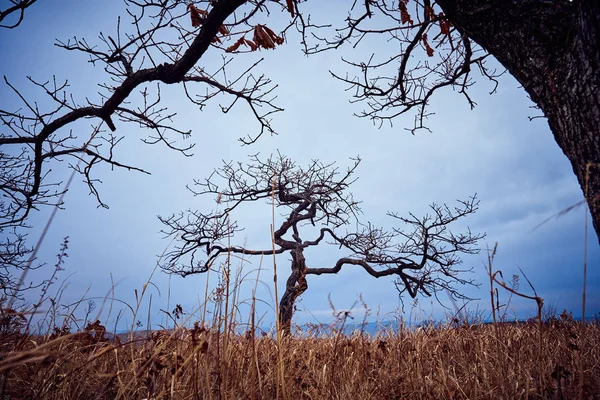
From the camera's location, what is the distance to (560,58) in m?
1.82

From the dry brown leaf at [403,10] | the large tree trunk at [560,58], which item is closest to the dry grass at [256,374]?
the large tree trunk at [560,58]

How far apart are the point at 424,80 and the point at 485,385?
3752 mm

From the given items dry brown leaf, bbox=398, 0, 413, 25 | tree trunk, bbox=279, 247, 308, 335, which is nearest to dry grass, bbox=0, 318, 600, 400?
dry brown leaf, bbox=398, 0, 413, 25

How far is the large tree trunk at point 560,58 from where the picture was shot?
165 cm

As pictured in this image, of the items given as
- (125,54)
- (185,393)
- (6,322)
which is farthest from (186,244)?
(185,393)

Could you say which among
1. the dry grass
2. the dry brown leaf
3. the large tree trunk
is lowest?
the dry grass

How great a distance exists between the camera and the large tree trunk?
5.42 feet

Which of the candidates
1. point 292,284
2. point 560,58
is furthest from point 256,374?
point 292,284

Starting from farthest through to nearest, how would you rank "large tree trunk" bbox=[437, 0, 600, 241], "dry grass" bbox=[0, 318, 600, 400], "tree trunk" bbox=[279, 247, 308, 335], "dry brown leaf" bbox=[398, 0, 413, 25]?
"tree trunk" bbox=[279, 247, 308, 335], "dry brown leaf" bbox=[398, 0, 413, 25], "dry grass" bbox=[0, 318, 600, 400], "large tree trunk" bbox=[437, 0, 600, 241]

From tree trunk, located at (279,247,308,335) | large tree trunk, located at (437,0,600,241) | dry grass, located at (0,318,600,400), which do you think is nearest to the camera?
large tree trunk, located at (437,0,600,241)

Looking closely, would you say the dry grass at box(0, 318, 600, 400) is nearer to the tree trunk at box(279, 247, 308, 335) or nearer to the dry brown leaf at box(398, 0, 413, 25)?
the dry brown leaf at box(398, 0, 413, 25)

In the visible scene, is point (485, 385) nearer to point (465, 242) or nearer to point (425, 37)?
point (425, 37)

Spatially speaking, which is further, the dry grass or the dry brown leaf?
the dry brown leaf

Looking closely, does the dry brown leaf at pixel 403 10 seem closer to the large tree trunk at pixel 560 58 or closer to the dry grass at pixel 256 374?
the large tree trunk at pixel 560 58
